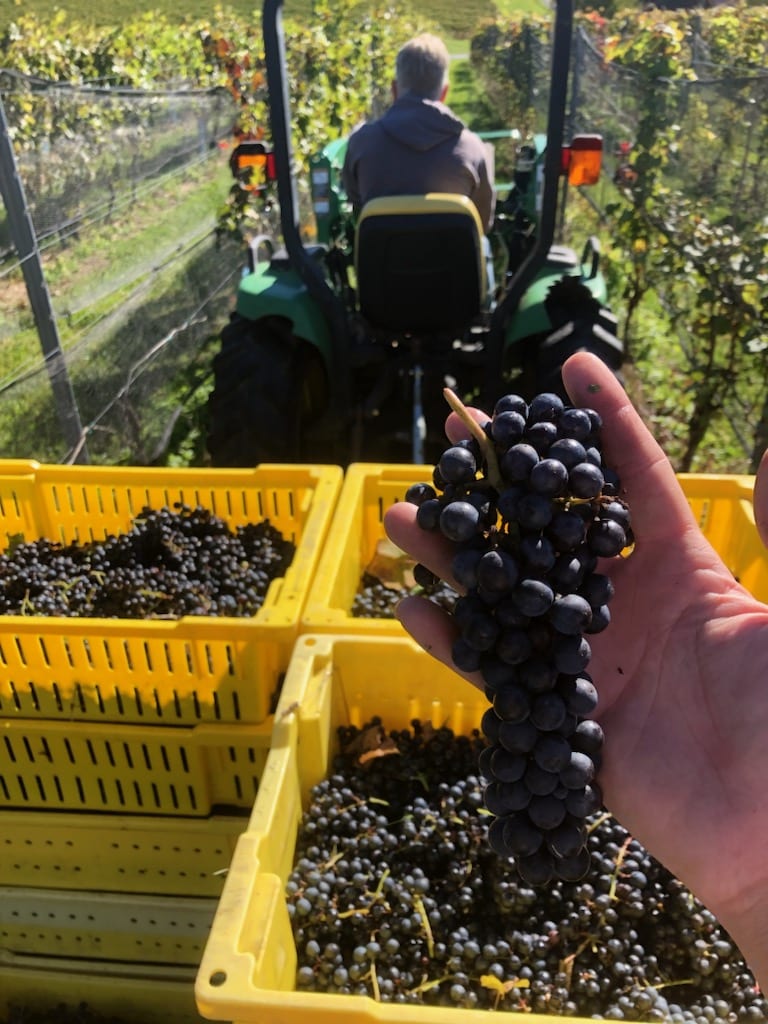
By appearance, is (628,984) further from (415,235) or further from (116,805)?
(415,235)

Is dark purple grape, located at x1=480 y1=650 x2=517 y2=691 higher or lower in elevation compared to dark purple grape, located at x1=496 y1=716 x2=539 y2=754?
higher

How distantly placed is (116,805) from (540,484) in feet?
4.82

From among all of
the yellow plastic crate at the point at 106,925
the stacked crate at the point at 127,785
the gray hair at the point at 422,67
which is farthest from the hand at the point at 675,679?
the gray hair at the point at 422,67

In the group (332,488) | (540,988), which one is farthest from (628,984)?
(332,488)

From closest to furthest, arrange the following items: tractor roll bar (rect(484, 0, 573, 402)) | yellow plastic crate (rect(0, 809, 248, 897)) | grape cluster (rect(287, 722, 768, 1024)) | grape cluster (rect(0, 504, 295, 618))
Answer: grape cluster (rect(287, 722, 768, 1024)), yellow plastic crate (rect(0, 809, 248, 897)), grape cluster (rect(0, 504, 295, 618)), tractor roll bar (rect(484, 0, 573, 402))

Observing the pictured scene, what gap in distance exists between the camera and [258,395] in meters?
3.65

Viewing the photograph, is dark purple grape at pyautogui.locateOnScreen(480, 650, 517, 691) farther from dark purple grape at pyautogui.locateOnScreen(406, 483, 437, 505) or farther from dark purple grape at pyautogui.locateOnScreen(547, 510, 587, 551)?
dark purple grape at pyautogui.locateOnScreen(406, 483, 437, 505)

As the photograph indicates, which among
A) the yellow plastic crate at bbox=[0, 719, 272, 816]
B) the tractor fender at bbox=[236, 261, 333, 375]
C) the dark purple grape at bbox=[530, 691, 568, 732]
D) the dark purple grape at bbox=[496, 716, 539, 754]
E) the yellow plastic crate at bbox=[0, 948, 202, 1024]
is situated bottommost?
the yellow plastic crate at bbox=[0, 948, 202, 1024]

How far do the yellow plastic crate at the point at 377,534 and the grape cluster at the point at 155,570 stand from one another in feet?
0.78

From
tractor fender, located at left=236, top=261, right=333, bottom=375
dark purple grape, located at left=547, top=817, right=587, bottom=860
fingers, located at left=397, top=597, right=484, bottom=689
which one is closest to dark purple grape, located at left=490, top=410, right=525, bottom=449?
fingers, located at left=397, top=597, right=484, bottom=689

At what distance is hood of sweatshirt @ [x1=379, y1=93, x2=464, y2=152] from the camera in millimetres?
3383

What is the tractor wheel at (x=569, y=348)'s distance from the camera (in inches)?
136

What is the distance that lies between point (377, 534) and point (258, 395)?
1349mm

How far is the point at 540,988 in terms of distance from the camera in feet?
5.19
